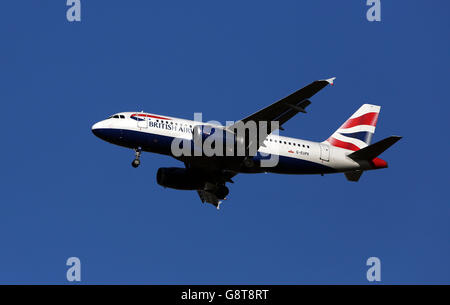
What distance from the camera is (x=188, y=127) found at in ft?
162

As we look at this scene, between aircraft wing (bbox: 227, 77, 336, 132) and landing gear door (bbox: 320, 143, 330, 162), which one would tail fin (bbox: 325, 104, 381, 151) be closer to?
landing gear door (bbox: 320, 143, 330, 162)

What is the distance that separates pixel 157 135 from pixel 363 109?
17.3 meters

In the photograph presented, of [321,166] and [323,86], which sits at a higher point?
[323,86]

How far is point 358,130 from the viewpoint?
5612cm

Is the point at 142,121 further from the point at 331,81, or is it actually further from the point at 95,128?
the point at 331,81

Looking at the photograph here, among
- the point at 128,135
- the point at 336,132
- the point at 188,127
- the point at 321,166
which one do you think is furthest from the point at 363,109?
the point at 128,135

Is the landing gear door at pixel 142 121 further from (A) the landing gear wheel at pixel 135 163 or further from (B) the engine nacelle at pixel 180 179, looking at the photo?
(B) the engine nacelle at pixel 180 179

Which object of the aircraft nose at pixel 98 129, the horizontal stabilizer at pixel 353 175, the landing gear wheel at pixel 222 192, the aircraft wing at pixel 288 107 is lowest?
the landing gear wheel at pixel 222 192

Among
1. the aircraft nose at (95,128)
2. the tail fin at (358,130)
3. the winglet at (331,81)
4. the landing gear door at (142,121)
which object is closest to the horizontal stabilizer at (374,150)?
the tail fin at (358,130)

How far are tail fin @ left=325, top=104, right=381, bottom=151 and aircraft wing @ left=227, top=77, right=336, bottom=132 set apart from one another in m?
7.38

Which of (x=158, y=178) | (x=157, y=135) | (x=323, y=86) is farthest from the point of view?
(x=158, y=178)

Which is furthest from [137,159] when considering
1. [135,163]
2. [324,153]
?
[324,153]

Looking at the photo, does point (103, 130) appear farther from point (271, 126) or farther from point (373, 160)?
point (373, 160)

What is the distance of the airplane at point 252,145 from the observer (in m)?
48.8
